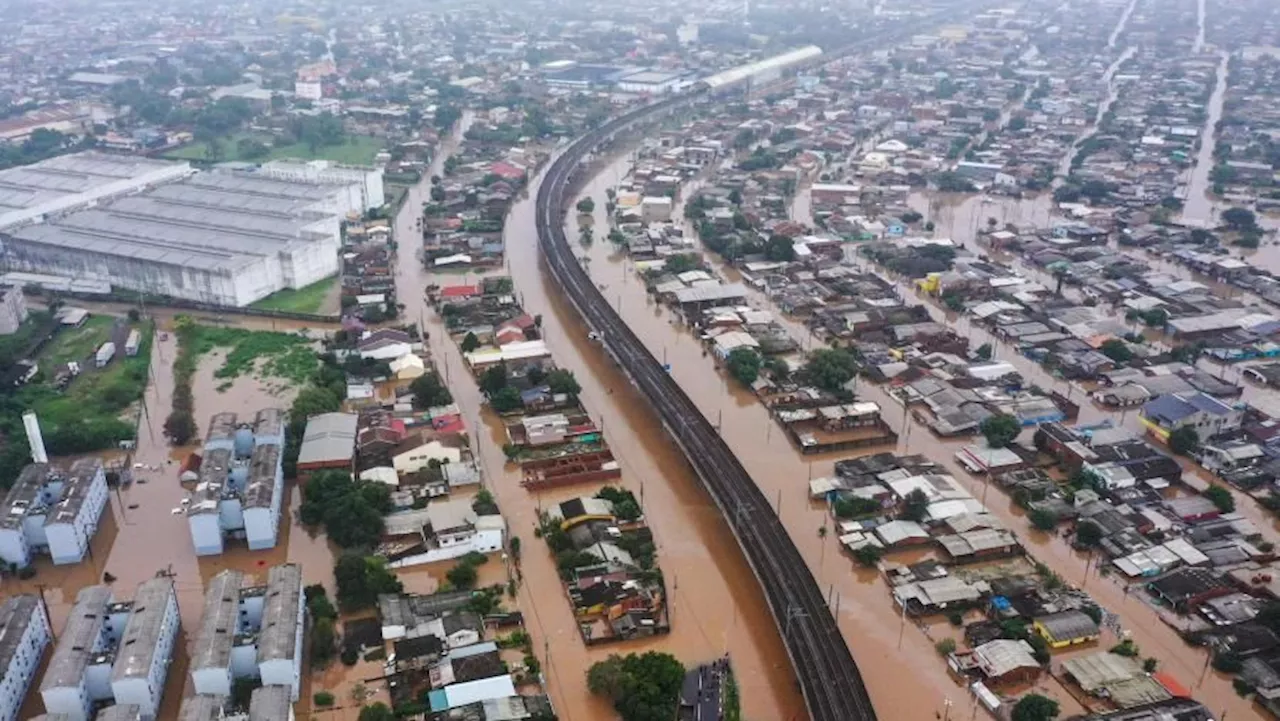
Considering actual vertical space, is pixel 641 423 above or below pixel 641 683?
below

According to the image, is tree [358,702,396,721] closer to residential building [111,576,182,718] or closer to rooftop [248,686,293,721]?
rooftop [248,686,293,721]

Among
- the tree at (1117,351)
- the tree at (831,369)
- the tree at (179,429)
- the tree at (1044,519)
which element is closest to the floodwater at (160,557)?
the tree at (179,429)

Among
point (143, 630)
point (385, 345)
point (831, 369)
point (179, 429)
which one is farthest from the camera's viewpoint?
point (385, 345)

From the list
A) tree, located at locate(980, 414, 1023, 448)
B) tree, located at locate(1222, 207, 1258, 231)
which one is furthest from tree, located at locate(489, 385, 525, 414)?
tree, located at locate(1222, 207, 1258, 231)

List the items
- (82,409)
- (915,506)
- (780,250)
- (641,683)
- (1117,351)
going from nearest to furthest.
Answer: (641,683) < (915,506) < (82,409) < (1117,351) < (780,250)

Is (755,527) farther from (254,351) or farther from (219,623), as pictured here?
(254,351)

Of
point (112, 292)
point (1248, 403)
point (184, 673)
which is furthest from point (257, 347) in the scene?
point (1248, 403)

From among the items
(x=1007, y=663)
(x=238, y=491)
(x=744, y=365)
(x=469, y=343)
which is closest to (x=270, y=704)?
(x=238, y=491)
